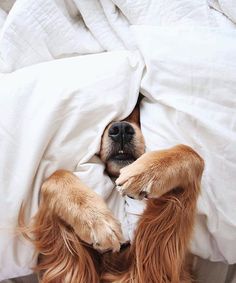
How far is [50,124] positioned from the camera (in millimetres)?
1021

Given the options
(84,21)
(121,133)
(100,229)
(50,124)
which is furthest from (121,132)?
(84,21)

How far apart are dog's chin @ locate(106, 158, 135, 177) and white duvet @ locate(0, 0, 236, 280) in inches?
1.4

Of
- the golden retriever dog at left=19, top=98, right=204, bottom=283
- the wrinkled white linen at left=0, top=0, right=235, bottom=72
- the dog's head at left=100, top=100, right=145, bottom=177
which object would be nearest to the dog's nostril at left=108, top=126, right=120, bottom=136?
the dog's head at left=100, top=100, right=145, bottom=177

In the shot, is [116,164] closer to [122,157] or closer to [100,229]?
[122,157]

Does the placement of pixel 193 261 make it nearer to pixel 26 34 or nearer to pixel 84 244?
pixel 84 244

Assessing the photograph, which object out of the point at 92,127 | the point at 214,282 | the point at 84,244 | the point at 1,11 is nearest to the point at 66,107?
the point at 92,127

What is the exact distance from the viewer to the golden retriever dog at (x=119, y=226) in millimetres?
908

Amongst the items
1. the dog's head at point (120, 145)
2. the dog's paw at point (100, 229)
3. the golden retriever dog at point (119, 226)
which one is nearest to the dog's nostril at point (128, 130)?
the dog's head at point (120, 145)

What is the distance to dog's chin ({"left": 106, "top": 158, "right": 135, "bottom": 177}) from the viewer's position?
3.65 ft

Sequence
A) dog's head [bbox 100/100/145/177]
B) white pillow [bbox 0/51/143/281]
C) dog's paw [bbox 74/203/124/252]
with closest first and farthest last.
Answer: dog's paw [bbox 74/203/124/252] → white pillow [bbox 0/51/143/281] → dog's head [bbox 100/100/145/177]

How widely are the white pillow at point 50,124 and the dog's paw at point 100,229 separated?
119 millimetres

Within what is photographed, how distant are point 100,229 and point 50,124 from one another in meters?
0.29

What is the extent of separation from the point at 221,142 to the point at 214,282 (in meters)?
0.43

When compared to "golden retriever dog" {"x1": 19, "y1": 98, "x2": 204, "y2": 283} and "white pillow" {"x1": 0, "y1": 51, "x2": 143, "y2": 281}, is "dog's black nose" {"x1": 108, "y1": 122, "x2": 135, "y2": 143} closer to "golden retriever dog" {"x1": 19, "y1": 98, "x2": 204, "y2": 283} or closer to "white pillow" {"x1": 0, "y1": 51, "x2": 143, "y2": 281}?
"white pillow" {"x1": 0, "y1": 51, "x2": 143, "y2": 281}
